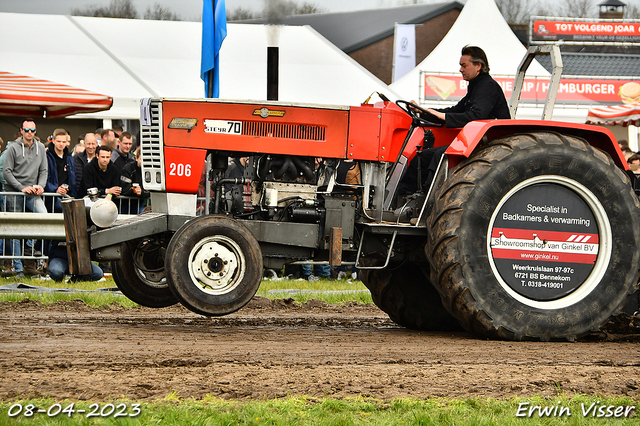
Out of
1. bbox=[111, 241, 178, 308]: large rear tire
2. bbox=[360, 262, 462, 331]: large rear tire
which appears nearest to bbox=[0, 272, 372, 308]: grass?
bbox=[111, 241, 178, 308]: large rear tire

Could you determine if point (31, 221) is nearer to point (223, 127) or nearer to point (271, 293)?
point (271, 293)

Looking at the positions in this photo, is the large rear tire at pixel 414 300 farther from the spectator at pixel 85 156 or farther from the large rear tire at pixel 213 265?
the spectator at pixel 85 156

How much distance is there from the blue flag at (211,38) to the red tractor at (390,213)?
12.3 ft

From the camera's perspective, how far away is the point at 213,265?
18.4 ft

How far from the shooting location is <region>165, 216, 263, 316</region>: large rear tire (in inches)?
218

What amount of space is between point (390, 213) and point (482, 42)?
15311 millimetres

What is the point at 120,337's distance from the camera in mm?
5441

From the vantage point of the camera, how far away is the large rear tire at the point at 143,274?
6.40 m

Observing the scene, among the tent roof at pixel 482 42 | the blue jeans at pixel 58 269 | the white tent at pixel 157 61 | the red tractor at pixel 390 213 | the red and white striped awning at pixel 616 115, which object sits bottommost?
the blue jeans at pixel 58 269

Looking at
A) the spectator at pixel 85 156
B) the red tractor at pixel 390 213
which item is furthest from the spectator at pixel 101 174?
the red tractor at pixel 390 213

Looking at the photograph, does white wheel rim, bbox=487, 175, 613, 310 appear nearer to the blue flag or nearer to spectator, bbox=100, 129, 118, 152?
the blue flag

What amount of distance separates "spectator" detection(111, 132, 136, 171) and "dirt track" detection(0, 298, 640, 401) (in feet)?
17.4

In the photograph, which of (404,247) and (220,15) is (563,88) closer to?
(220,15)

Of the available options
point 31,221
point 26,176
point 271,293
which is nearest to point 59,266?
point 31,221
